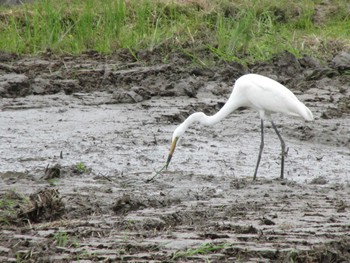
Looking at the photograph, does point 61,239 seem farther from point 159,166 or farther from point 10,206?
point 159,166

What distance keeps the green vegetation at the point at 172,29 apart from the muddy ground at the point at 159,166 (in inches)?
18.6

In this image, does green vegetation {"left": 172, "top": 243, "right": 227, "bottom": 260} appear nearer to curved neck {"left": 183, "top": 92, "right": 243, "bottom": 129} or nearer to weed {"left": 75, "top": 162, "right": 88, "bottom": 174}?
weed {"left": 75, "top": 162, "right": 88, "bottom": 174}

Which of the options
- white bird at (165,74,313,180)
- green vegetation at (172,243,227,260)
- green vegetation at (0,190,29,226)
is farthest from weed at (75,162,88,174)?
green vegetation at (172,243,227,260)

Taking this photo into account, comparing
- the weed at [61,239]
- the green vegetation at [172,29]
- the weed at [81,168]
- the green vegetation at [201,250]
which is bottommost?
the green vegetation at [172,29]

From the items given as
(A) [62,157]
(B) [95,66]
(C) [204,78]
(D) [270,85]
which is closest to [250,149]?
(D) [270,85]

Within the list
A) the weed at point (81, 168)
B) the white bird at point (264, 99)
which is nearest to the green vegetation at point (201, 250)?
the weed at point (81, 168)

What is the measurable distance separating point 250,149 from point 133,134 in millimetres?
1223

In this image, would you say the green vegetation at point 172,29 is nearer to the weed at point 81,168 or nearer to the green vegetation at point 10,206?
the weed at point 81,168

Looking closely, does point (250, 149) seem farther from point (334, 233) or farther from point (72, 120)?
point (334, 233)

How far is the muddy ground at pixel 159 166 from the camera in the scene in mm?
5465

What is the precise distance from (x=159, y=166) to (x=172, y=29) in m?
5.65

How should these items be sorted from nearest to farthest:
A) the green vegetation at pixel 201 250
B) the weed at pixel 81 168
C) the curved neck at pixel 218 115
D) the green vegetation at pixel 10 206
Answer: the green vegetation at pixel 201 250 < the green vegetation at pixel 10 206 < the weed at pixel 81 168 < the curved neck at pixel 218 115

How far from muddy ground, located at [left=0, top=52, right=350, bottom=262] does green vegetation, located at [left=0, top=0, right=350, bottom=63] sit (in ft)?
1.55

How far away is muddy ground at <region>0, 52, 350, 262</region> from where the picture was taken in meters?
5.46
